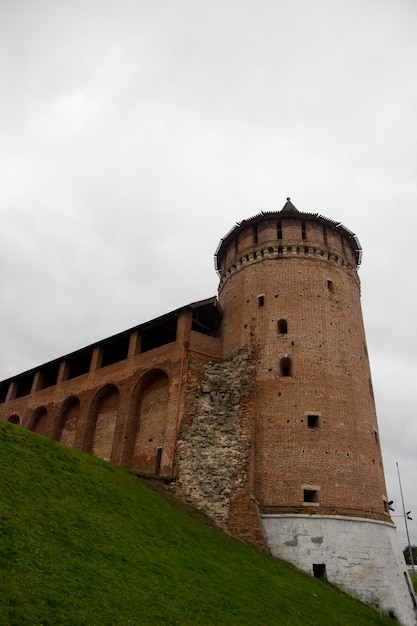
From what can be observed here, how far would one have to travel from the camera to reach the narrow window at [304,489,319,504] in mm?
19672

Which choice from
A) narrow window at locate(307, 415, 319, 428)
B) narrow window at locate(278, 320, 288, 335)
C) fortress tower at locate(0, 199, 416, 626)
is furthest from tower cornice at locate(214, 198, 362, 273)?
narrow window at locate(307, 415, 319, 428)

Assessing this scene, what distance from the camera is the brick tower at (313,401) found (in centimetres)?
1892

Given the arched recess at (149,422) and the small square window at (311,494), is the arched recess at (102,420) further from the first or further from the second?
the small square window at (311,494)

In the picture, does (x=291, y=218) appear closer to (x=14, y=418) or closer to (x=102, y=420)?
(x=102, y=420)

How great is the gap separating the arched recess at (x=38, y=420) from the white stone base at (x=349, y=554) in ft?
61.7

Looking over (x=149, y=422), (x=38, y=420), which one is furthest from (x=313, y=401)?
(x=38, y=420)

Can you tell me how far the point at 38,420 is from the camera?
33500 millimetres

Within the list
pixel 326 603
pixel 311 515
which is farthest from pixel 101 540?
pixel 311 515

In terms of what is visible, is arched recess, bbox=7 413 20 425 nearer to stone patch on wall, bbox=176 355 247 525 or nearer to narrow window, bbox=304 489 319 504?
stone patch on wall, bbox=176 355 247 525

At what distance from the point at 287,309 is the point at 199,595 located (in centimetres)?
1520

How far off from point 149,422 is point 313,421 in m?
8.65

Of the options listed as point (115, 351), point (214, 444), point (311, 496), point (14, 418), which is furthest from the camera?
point (14, 418)

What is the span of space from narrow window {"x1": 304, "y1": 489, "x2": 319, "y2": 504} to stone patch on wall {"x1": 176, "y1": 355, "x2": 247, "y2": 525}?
300 centimetres

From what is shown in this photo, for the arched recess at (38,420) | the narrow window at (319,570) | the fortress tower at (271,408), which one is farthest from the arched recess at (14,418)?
the narrow window at (319,570)
